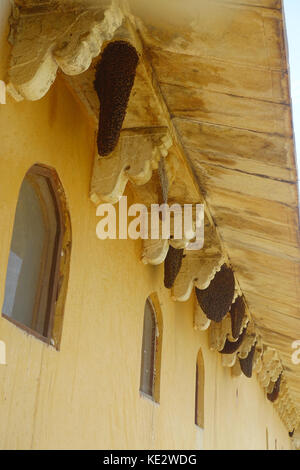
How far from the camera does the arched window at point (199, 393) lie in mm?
6424

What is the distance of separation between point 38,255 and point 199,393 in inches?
159

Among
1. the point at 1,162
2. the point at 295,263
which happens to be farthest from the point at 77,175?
the point at 295,263

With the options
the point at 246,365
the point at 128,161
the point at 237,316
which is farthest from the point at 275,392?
the point at 128,161

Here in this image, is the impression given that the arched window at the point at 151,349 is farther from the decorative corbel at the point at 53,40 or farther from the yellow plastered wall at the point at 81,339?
the decorative corbel at the point at 53,40

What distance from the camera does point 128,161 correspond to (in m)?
3.42

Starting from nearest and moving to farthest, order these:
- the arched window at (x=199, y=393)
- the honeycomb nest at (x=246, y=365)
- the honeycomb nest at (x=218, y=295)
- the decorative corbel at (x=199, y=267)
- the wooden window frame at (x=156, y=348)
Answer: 1. the wooden window frame at (x=156, y=348)
2. the decorative corbel at (x=199, y=267)
3. the honeycomb nest at (x=218, y=295)
4. the arched window at (x=199, y=393)
5. the honeycomb nest at (x=246, y=365)

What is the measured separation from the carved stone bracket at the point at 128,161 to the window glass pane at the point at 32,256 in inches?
15.5

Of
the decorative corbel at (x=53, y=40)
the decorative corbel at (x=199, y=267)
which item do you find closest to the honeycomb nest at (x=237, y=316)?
the decorative corbel at (x=199, y=267)

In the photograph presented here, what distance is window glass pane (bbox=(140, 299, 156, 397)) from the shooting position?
4.67m

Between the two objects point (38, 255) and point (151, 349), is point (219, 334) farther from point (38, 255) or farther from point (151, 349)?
point (38, 255)

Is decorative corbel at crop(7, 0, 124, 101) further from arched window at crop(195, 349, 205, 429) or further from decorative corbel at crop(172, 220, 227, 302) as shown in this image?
arched window at crop(195, 349, 205, 429)

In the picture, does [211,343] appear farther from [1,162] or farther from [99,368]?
[1,162]

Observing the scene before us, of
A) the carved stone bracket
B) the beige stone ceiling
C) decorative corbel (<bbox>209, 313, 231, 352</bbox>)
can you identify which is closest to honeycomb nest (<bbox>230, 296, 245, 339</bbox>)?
decorative corbel (<bbox>209, 313, 231, 352</bbox>)

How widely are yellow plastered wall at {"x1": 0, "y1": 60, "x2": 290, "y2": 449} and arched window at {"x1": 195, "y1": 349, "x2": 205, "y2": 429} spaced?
0.97 metres
